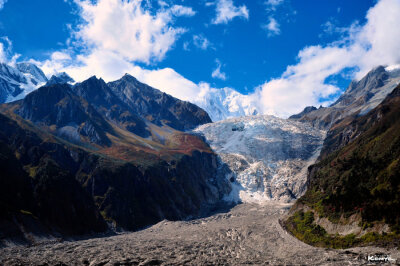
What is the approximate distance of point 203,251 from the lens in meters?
74.5

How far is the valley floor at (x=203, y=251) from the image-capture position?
59.7 meters

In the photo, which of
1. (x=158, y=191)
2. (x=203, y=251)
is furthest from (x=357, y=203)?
(x=158, y=191)

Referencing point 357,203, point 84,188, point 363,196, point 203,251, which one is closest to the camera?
point 363,196

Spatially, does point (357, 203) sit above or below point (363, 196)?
below

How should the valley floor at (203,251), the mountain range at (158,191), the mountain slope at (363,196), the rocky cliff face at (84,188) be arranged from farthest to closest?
the rocky cliff face at (84,188) < the mountain range at (158,191) < the mountain slope at (363,196) < the valley floor at (203,251)

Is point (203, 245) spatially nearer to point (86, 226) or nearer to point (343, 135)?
point (86, 226)

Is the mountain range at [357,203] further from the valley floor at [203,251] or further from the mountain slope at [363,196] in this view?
the valley floor at [203,251]

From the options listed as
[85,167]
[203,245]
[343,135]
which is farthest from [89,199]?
[343,135]

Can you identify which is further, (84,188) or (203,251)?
A: (84,188)

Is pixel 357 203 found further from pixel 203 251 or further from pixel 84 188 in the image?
pixel 84 188

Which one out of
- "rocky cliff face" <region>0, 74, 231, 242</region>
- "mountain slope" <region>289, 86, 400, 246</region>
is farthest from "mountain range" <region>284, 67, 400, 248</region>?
"rocky cliff face" <region>0, 74, 231, 242</region>

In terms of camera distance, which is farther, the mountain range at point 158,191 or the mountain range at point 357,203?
the mountain range at point 158,191

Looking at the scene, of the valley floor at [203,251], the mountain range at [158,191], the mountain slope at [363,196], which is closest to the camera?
the valley floor at [203,251]

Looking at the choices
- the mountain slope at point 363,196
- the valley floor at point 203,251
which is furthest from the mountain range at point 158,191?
the valley floor at point 203,251
